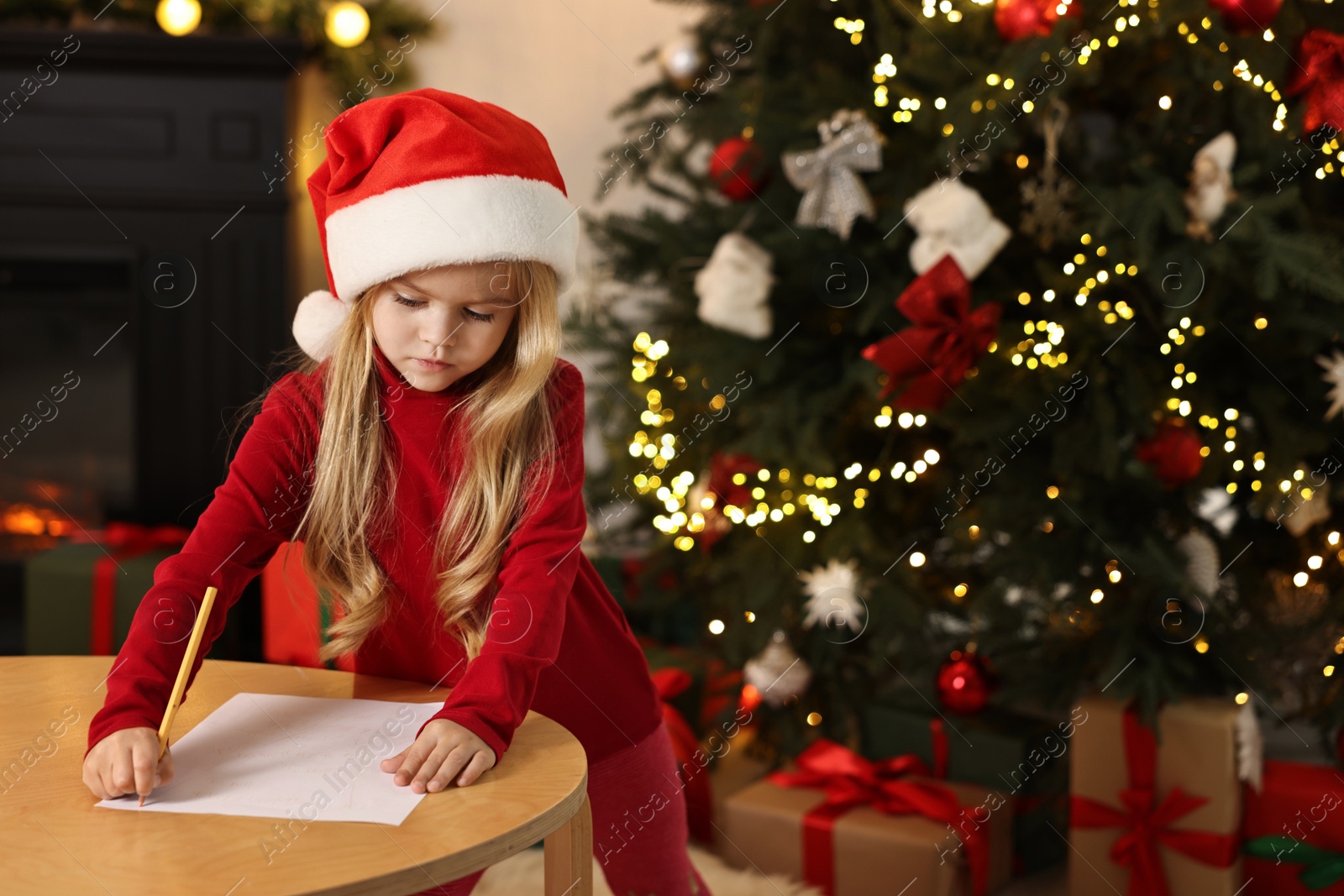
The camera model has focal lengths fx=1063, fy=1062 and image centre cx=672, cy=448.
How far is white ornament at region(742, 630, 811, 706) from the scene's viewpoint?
1739mm

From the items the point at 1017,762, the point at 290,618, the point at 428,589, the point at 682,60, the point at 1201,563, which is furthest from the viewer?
the point at 682,60

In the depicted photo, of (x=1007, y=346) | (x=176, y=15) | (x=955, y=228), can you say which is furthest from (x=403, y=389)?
(x=176, y=15)

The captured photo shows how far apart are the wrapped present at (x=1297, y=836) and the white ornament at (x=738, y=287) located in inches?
38.9

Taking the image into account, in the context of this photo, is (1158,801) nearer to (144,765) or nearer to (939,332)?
(939,332)

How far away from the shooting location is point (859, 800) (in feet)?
5.37

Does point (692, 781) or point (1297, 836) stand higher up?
point (692, 781)


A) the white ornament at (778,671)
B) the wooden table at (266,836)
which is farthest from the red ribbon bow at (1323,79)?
the wooden table at (266,836)

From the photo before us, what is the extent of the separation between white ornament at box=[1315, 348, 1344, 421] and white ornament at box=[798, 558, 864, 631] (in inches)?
26.7

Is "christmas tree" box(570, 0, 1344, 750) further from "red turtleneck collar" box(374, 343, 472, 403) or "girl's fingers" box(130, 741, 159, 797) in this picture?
"girl's fingers" box(130, 741, 159, 797)

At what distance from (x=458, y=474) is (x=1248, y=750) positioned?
3.94 ft

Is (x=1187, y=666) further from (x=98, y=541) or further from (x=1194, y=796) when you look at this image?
(x=98, y=541)

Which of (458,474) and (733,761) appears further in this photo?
(733,761)

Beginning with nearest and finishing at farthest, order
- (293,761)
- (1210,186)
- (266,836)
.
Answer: (266,836), (293,761), (1210,186)

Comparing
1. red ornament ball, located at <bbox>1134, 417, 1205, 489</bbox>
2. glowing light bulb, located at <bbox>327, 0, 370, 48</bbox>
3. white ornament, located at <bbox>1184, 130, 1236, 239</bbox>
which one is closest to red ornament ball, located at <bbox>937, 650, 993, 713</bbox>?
red ornament ball, located at <bbox>1134, 417, 1205, 489</bbox>
